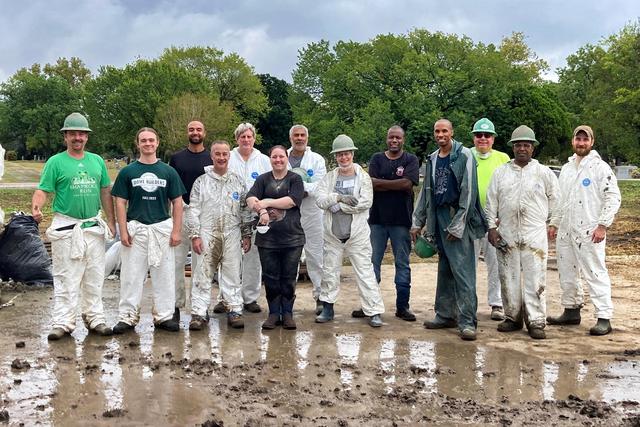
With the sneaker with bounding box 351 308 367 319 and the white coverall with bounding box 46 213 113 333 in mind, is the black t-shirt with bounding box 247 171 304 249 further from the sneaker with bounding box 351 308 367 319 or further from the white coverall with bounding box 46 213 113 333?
the white coverall with bounding box 46 213 113 333

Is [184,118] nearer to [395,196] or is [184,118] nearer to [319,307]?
[319,307]

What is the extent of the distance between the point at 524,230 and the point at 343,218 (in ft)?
5.78

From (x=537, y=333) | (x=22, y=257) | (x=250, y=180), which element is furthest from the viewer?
(x=22, y=257)

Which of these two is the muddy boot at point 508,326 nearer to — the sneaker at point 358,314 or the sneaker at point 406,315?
the sneaker at point 406,315

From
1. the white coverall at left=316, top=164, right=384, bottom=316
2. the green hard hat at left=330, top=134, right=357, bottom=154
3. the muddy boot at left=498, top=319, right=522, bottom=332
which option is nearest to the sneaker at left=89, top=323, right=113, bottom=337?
the white coverall at left=316, top=164, right=384, bottom=316

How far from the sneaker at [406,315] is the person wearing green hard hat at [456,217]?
1.23 ft

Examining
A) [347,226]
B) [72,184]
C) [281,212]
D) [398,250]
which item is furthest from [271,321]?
[72,184]

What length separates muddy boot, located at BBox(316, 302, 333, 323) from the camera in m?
6.80

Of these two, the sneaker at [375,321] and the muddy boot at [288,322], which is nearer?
the muddy boot at [288,322]

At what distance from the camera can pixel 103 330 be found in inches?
239

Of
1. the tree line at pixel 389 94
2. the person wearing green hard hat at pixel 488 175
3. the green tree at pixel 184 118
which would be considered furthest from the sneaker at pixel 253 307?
the green tree at pixel 184 118

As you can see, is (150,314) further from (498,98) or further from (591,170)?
(498,98)

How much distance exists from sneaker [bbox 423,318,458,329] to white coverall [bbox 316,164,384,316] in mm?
482

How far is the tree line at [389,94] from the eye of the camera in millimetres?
35062
